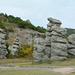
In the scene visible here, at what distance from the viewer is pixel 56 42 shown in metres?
26.1

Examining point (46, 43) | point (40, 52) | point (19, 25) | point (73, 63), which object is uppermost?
point (19, 25)

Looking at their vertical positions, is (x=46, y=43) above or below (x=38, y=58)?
above

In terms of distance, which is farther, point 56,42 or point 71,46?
point 71,46

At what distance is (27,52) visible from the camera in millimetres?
37188

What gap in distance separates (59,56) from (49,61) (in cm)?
296

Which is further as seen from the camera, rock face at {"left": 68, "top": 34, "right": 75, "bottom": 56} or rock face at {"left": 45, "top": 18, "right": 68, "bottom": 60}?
rock face at {"left": 68, "top": 34, "right": 75, "bottom": 56}

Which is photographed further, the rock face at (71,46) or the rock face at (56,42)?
the rock face at (71,46)

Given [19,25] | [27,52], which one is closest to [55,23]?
[27,52]

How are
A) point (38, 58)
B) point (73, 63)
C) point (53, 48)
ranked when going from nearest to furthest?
point (73, 63)
point (38, 58)
point (53, 48)

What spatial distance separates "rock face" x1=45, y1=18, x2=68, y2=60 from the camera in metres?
25.1

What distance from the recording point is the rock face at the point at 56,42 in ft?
82.3

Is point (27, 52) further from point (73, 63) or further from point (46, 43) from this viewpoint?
point (73, 63)

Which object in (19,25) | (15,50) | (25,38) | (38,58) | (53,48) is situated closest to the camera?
(38,58)

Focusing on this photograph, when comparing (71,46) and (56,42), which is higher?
(56,42)
